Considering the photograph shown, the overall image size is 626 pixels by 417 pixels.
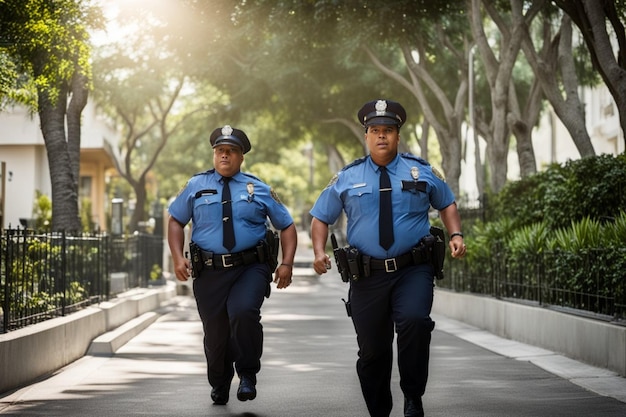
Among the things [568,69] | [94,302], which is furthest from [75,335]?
[568,69]

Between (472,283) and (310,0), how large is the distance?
6679 millimetres

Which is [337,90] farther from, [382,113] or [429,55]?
[382,113]

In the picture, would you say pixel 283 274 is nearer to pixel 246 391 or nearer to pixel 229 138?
pixel 246 391

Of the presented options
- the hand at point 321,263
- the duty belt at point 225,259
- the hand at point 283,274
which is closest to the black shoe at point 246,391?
the hand at point 283,274

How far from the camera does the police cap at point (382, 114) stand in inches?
341

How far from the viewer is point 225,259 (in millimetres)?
9797

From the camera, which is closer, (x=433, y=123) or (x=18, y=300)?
(x=18, y=300)

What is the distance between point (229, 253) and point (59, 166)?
13324 millimetres

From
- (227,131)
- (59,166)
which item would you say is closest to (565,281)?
(227,131)

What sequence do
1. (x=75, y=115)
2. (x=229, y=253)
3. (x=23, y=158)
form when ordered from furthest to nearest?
(x=23, y=158) < (x=75, y=115) < (x=229, y=253)

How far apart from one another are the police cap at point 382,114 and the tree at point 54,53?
21.7 feet

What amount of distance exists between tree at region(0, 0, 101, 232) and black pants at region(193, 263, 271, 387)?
5590 mm

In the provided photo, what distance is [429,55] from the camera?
109ft

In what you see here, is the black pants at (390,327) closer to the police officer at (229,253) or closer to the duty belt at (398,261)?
the duty belt at (398,261)
